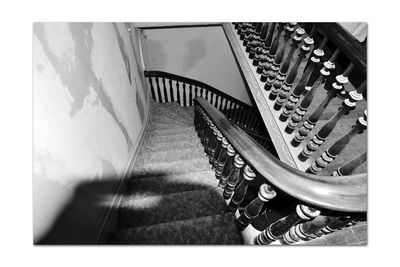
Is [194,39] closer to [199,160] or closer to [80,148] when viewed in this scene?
[199,160]

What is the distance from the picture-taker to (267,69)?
7.19ft

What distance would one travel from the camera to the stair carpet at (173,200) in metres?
1.33

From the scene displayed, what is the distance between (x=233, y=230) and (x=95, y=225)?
0.88m

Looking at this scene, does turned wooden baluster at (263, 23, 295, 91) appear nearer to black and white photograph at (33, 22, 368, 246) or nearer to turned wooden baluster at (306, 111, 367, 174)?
black and white photograph at (33, 22, 368, 246)

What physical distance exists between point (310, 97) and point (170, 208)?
4.27 feet

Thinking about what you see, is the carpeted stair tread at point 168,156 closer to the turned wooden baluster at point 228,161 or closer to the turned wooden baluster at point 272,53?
the turned wooden baluster at point 228,161

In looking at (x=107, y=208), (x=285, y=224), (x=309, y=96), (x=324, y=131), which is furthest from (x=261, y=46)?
(x=107, y=208)

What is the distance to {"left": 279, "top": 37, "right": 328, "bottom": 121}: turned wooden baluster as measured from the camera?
1553 mm

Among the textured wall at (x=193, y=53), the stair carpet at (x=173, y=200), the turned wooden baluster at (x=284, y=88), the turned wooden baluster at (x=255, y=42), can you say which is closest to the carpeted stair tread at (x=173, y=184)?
the stair carpet at (x=173, y=200)

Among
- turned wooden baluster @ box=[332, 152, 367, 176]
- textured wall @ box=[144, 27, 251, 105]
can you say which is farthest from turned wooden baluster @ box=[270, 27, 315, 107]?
textured wall @ box=[144, 27, 251, 105]

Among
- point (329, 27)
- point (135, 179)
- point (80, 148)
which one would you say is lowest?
point (135, 179)

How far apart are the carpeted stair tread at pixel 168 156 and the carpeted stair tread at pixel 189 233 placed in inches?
39.3

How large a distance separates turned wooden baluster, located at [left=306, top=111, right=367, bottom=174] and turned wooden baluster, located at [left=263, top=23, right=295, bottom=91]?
2.78 ft
